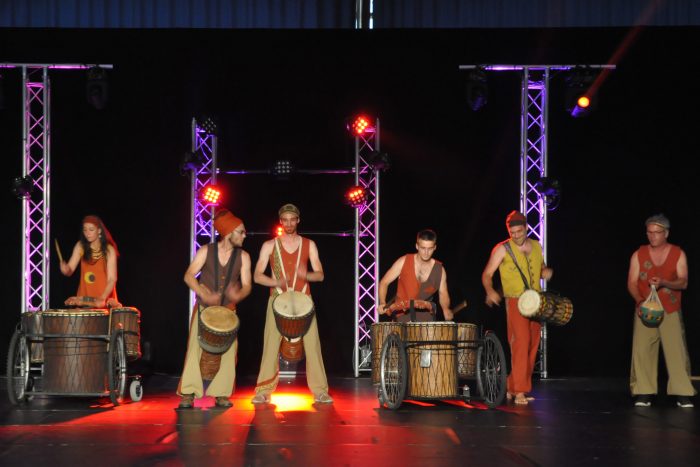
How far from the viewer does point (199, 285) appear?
23.7 feet

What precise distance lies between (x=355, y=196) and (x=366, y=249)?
639mm

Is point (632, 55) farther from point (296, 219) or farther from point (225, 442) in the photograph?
point (225, 442)

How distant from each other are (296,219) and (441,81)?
351 centimetres

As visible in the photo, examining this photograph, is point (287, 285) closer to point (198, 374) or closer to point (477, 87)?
point (198, 374)

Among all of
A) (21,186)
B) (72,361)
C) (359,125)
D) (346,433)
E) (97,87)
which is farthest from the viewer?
(359,125)

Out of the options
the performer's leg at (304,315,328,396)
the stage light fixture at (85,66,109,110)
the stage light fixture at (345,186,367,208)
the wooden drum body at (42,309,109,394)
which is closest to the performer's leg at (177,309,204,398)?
the wooden drum body at (42,309,109,394)

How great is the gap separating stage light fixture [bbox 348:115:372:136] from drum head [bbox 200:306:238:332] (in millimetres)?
3083

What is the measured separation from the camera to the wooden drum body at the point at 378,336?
24.1 ft

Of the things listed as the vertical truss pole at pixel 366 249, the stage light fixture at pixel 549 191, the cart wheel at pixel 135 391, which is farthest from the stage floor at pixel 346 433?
the stage light fixture at pixel 549 191

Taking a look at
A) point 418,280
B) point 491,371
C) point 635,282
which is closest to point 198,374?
point 418,280

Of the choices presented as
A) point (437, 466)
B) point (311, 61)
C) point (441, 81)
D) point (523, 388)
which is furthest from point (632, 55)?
point (437, 466)

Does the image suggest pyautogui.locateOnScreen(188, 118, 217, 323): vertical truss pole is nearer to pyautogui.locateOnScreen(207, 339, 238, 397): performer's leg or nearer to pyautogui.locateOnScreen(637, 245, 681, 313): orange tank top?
pyautogui.locateOnScreen(207, 339, 238, 397): performer's leg

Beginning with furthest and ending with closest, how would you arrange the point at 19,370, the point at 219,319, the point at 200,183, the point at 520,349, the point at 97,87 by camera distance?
the point at 200,183
the point at 97,87
the point at 520,349
the point at 19,370
the point at 219,319

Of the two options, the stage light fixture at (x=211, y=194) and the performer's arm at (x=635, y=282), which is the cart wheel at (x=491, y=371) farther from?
the stage light fixture at (x=211, y=194)
